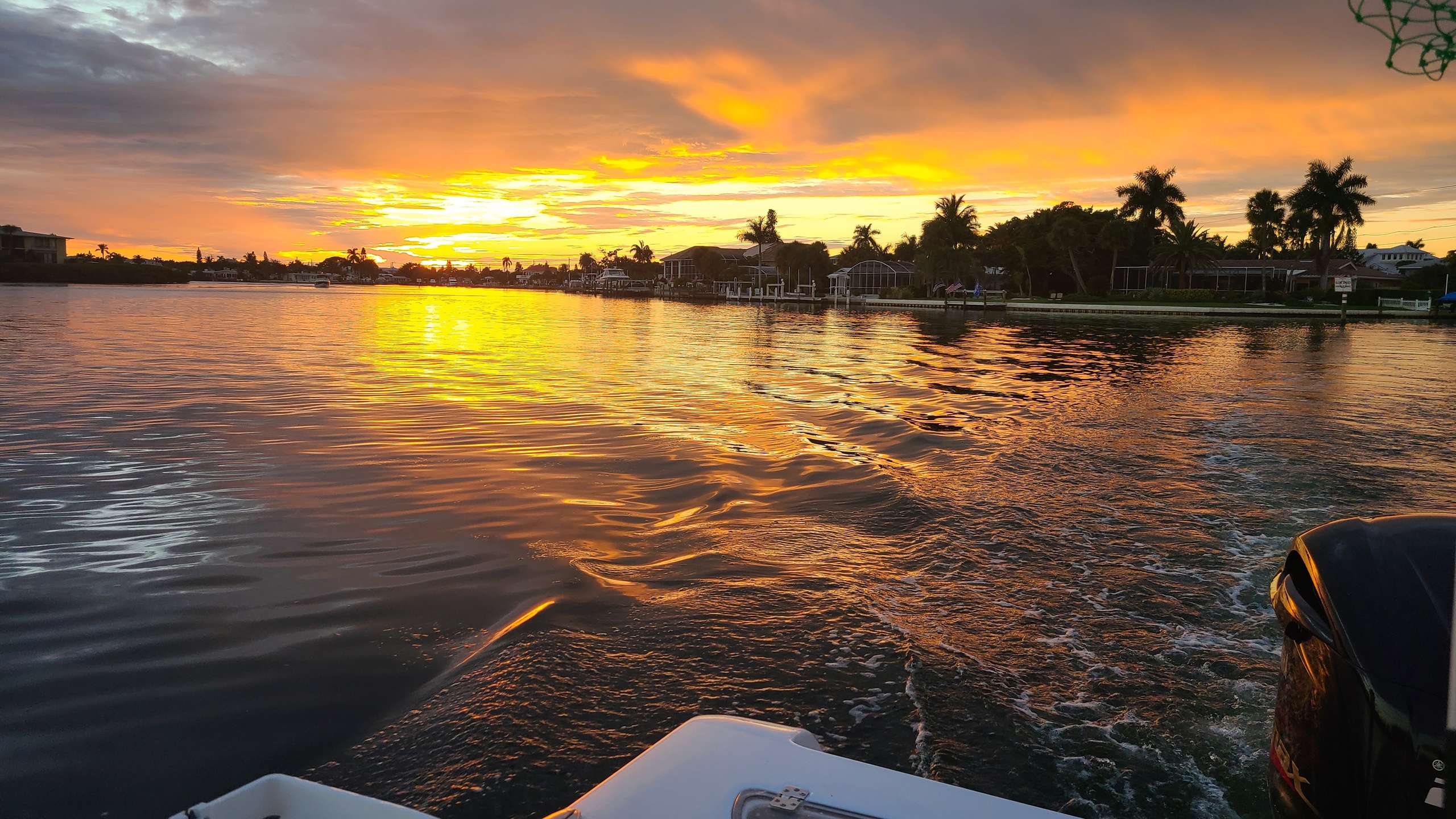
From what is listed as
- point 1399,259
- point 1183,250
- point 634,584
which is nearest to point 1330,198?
point 1183,250

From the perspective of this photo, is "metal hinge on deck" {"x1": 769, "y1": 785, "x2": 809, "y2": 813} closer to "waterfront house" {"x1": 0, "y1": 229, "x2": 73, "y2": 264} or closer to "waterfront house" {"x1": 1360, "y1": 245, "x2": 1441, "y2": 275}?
"waterfront house" {"x1": 1360, "y1": 245, "x2": 1441, "y2": 275}

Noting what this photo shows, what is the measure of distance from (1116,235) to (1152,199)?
6.67 metres

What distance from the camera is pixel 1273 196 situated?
91.6m

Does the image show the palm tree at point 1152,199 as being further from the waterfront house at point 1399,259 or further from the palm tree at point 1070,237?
the waterfront house at point 1399,259

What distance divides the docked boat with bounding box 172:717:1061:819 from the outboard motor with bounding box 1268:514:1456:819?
762mm

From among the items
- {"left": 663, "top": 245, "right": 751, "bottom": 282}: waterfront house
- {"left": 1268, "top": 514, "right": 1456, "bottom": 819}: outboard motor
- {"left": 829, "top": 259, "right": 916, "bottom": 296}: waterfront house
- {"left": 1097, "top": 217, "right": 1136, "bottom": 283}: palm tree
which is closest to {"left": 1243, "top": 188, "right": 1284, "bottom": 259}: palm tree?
{"left": 1097, "top": 217, "right": 1136, "bottom": 283}: palm tree

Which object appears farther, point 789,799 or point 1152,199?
point 1152,199

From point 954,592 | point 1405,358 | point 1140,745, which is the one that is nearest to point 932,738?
point 1140,745

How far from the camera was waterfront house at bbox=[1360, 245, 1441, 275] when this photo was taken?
98.6 meters

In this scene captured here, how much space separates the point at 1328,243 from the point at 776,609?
89.0 metres

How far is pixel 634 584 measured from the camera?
5.69 m

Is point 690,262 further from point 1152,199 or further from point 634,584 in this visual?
point 634,584

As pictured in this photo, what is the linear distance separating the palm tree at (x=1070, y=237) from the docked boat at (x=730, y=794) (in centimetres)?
8582

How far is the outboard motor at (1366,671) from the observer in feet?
6.14
